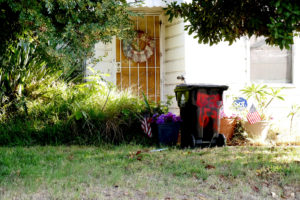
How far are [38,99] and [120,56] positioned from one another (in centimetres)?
256

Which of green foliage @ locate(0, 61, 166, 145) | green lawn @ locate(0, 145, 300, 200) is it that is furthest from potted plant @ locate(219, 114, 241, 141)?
green foliage @ locate(0, 61, 166, 145)

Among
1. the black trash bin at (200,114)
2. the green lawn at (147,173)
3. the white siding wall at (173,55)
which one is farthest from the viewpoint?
the white siding wall at (173,55)

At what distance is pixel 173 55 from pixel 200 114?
112 inches

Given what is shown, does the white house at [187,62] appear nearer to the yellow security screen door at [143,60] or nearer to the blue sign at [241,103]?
the yellow security screen door at [143,60]

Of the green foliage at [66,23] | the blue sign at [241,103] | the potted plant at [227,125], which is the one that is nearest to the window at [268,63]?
the blue sign at [241,103]

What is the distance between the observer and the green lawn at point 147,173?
11.3 ft

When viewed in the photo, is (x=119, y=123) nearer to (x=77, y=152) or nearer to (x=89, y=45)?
(x=77, y=152)

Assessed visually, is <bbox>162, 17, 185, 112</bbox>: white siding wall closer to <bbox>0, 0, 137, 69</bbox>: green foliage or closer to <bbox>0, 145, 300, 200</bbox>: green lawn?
<bbox>0, 145, 300, 200</bbox>: green lawn

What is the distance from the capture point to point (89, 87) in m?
7.51

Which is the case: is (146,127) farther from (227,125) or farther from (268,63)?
(268,63)

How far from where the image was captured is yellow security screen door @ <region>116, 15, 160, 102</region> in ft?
28.4

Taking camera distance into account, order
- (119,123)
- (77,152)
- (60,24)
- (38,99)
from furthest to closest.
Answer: (38,99) → (119,123) → (77,152) → (60,24)

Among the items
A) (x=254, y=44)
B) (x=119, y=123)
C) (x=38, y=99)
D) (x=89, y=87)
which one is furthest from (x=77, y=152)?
(x=254, y=44)

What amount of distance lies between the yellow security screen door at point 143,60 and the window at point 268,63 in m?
2.23
